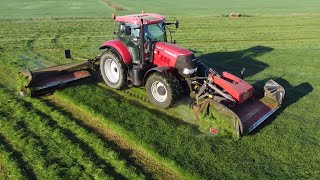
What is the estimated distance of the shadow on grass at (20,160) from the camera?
6552 mm

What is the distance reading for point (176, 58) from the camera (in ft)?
31.7

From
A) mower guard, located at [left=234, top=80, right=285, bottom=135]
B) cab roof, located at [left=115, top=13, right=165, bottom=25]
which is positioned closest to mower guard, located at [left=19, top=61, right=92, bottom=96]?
cab roof, located at [left=115, top=13, right=165, bottom=25]

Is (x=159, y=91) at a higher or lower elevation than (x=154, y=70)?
lower

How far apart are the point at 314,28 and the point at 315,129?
61.1 ft

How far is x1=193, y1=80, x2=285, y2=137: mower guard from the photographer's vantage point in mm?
7840

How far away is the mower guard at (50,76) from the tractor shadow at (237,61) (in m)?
5.31

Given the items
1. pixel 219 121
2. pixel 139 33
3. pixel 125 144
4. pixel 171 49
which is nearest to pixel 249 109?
pixel 219 121

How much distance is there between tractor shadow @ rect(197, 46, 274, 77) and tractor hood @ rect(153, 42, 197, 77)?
410cm

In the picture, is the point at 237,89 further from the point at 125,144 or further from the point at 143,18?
the point at 143,18

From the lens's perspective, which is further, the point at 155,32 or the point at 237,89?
the point at 155,32

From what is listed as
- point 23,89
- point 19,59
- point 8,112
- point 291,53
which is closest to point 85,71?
point 23,89

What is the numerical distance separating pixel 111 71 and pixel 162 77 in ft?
8.95

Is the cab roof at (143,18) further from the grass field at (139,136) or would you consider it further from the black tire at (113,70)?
the grass field at (139,136)

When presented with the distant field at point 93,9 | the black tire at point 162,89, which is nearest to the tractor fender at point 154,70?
the black tire at point 162,89
